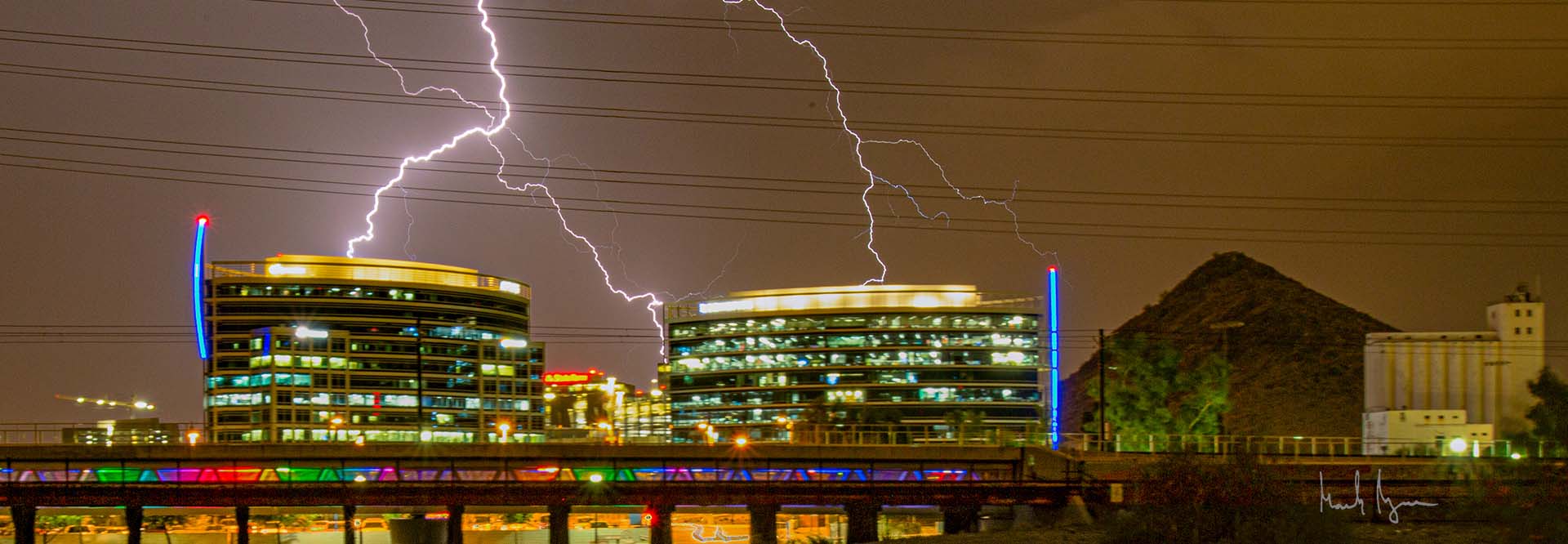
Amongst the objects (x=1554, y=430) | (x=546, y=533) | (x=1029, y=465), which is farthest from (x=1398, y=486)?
(x=546, y=533)

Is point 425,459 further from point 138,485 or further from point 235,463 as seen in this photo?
point 138,485

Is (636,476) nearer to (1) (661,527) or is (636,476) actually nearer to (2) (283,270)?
(1) (661,527)

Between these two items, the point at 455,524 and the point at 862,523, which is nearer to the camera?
the point at 455,524

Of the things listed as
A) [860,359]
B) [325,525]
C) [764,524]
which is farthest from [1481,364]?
[325,525]

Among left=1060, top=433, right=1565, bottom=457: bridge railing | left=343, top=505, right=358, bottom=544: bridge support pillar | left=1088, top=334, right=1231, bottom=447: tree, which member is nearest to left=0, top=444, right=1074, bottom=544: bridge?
left=343, top=505, right=358, bottom=544: bridge support pillar

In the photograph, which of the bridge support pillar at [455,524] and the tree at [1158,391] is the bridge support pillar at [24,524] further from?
the tree at [1158,391]

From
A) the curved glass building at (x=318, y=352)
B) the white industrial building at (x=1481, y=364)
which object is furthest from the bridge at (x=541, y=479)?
the curved glass building at (x=318, y=352)

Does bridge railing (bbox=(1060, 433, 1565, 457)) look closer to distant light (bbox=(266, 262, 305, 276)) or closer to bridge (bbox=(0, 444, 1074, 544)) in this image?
bridge (bbox=(0, 444, 1074, 544))
